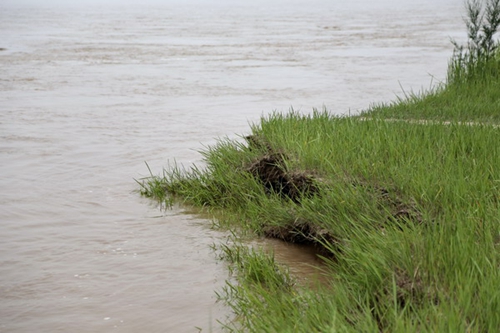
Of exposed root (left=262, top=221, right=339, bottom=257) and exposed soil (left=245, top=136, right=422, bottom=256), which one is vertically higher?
exposed soil (left=245, top=136, right=422, bottom=256)

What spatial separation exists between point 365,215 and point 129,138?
4554 mm

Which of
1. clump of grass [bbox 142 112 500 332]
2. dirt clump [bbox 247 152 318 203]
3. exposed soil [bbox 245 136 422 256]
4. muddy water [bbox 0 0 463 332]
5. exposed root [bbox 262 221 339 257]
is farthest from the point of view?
dirt clump [bbox 247 152 318 203]

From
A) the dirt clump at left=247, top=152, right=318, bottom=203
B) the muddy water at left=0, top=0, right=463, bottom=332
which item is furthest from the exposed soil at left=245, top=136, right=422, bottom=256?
the muddy water at left=0, top=0, right=463, bottom=332

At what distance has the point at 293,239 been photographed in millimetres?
4820

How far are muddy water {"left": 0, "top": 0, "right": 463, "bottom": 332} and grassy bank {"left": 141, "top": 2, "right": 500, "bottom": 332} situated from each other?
280 mm

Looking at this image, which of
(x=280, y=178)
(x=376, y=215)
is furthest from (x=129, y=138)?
(x=376, y=215)

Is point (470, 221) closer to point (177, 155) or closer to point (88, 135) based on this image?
point (177, 155)

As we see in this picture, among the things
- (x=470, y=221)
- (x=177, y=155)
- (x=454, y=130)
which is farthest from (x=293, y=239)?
(x=177, y=155)

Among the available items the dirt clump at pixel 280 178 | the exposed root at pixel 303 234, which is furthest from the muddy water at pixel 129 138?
the dirt clump at pixel 280 178

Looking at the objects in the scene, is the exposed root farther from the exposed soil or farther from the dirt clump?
the dirt clump

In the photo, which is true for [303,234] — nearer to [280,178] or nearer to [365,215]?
[365,215]

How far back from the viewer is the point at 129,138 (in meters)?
8.34

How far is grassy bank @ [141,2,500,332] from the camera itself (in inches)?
121

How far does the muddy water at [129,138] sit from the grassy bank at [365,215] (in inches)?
11.0
